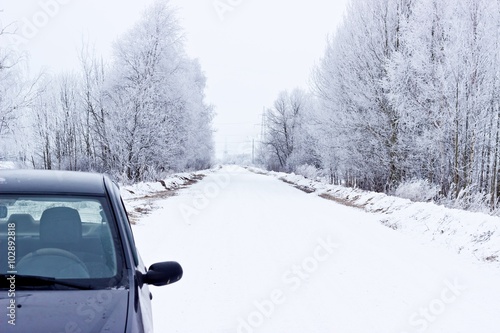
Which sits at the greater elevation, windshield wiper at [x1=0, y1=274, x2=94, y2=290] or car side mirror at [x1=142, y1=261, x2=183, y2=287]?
windshield wiper at [x1=0, y1=274, x2=94, y2=290]

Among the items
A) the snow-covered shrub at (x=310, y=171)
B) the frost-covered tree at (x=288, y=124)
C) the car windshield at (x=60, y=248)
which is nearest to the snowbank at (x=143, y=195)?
the car windshield at (x=60, y=248)

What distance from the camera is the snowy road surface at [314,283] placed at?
15.1 ft

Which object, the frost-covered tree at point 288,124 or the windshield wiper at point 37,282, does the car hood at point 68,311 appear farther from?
the frost-covered tree at point 288,124

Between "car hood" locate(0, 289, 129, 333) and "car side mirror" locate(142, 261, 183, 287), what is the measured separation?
0.30 m

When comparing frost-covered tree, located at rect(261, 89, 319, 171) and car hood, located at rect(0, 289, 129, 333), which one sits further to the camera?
frost-covered tree, located at rect(261, 89, 319, 171)

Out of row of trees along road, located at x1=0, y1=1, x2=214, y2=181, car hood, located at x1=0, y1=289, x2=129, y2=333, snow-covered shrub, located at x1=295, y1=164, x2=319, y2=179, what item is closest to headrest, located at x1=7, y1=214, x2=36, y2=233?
car hood, located at x1=0, y1=289, x2=129, y2=333

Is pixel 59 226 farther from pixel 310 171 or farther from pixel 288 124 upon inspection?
pixel 288 124

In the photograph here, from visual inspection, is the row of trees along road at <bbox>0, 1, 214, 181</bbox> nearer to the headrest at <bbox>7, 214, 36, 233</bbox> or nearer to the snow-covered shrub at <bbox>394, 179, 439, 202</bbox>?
the snow-covered shrub at <bbox>394, 179, 439, 202</bbox>

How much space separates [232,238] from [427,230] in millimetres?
4812

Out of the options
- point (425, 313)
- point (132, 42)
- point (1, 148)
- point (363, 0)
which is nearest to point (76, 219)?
point (425, 313)

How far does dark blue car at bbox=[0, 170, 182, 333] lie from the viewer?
206 cm

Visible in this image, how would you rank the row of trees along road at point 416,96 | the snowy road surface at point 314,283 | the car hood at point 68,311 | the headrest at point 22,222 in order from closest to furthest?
the car hood at point 68,311 < the headrest at point 22,222 < the snowy road surface at point 314,283 < the row of trees along road at point 416,96

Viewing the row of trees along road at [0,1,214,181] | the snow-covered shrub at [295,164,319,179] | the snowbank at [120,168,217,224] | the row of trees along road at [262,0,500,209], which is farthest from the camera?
the snow-covered shrub at [295,164,319,179]

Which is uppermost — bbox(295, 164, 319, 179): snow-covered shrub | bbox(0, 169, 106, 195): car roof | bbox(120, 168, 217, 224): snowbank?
bbox(0, 169, 106, 195): car roof
